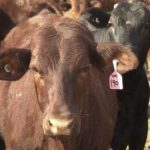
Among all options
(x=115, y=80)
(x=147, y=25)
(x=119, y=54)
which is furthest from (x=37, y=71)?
(x=147, y=25)

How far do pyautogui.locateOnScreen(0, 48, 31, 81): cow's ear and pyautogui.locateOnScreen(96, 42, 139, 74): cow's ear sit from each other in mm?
618

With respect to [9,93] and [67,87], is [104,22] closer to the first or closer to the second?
[9,93]

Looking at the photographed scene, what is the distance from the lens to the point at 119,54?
16.1 ft

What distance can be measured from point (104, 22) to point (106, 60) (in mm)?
2908

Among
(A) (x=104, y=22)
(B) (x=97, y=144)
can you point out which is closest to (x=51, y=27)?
(B) (x=97, y=144)

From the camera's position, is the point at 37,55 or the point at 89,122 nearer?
the point at 37,55

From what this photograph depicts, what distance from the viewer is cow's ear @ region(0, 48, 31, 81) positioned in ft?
15.2

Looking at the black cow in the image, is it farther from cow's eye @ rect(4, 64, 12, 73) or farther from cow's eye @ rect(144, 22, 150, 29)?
cow's eye @ rect(4, 64, 12, 73)

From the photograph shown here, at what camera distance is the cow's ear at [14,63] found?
4633 millimetres

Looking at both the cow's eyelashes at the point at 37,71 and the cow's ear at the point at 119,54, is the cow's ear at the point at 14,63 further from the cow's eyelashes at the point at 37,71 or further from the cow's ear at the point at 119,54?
the cow's ear at the point at 119,54

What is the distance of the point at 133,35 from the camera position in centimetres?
680

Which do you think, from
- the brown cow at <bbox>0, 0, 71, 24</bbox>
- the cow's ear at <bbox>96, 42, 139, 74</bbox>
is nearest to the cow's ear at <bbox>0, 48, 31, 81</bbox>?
the cow's ear at <bbox>96, 42, 139, 74</bbox>

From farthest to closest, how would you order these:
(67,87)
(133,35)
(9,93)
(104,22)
→ (104,22) < (133,35) < (9,93) < (67,87)

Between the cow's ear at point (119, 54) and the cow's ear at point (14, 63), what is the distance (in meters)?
0.62
